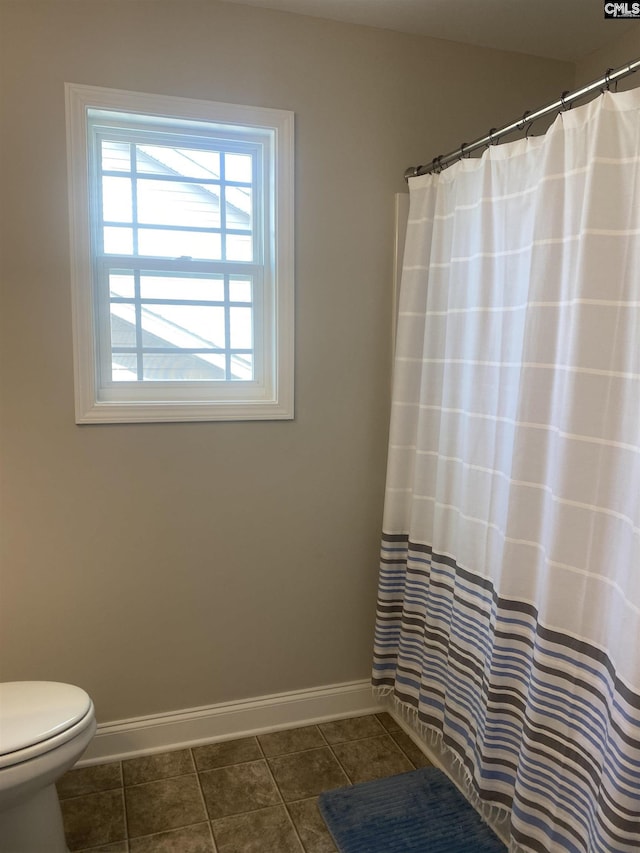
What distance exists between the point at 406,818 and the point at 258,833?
0.44m

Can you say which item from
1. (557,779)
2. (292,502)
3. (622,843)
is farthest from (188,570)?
(622,843)

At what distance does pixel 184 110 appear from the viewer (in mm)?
1928

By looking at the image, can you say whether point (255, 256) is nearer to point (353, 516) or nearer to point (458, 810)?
point (353, 516)

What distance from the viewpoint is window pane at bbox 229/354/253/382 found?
216cm

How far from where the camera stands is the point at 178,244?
2.06 metres

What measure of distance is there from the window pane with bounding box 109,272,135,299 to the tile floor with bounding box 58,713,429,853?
5.19ft

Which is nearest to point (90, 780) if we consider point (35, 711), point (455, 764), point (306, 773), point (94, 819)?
point (94, 819)

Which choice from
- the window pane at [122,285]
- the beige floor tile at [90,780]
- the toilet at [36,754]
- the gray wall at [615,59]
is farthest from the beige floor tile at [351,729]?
the gray wall at [615,59]

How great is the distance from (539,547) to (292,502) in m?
0.96

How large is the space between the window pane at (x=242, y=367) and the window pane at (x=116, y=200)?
1.87 feet

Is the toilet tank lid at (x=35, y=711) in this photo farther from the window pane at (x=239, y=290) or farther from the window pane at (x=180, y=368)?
the window pane at (x=239, y=290)

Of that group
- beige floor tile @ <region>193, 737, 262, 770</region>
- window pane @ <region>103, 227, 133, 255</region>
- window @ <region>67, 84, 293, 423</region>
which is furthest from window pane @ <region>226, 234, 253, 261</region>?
beige floor tile @ <region>193, 737, 262, 770</region>

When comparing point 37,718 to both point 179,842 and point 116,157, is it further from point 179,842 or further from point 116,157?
point 116,157

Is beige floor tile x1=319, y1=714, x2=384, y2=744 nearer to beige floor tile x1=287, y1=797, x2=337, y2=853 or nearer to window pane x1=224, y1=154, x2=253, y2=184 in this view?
beige floor tile x1=287, y1=797, x2=337, y2=853
